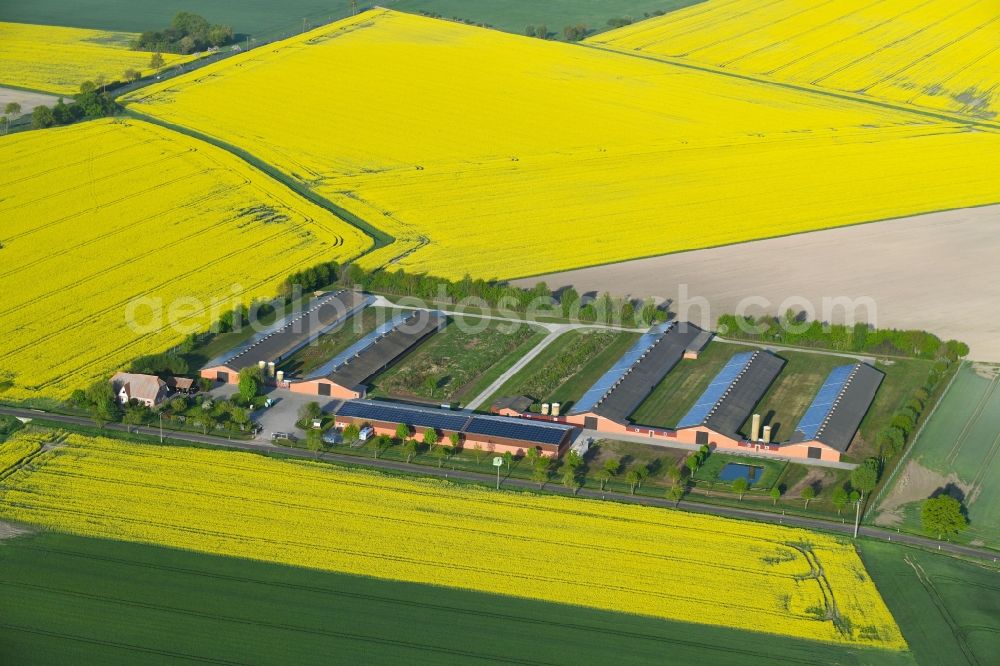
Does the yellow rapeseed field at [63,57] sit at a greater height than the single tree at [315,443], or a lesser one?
greater

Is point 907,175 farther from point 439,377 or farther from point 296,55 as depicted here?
point 296,55

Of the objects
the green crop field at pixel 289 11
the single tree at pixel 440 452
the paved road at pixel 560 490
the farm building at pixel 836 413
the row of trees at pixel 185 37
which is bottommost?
the paved road at pixel 560 490

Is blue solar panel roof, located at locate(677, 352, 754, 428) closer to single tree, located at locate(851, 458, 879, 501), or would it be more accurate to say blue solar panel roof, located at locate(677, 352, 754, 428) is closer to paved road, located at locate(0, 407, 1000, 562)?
paved road, located at locate(0, 407, 1000, 562)

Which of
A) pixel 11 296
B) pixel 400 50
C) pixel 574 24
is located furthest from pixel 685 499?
pixel 574 24

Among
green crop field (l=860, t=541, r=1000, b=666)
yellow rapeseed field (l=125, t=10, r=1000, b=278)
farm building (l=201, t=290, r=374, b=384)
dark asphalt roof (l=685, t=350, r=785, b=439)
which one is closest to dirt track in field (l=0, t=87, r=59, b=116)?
yellow rapeseed field (l=125, t=10, r=1000, b=278)

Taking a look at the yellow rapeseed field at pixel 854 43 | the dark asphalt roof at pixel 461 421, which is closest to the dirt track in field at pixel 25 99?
the yellow rapeseed field at pixel 854 43

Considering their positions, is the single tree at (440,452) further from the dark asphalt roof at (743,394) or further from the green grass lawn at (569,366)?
the dark asphalt roof at (743,394)

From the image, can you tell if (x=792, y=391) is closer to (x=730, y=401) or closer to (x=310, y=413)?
(x=730, y=401)
